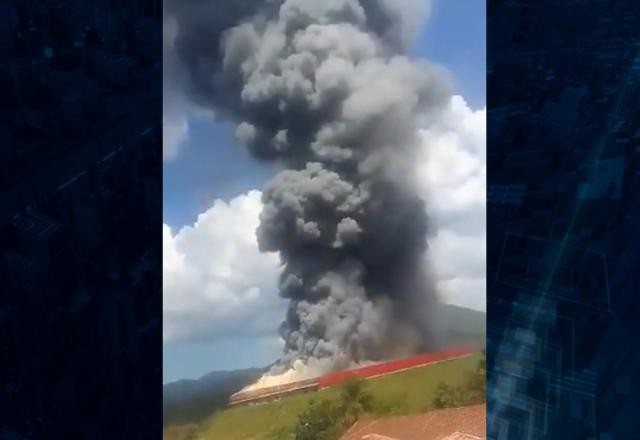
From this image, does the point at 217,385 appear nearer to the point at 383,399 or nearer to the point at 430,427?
the point at 383,399

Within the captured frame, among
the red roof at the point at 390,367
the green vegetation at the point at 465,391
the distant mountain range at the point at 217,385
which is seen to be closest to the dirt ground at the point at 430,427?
the green vegetation at the point at 465,391

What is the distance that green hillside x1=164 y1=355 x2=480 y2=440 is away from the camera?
5.17 metres

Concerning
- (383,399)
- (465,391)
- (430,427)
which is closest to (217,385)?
(383,399)

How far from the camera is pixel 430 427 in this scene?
16.9 feet

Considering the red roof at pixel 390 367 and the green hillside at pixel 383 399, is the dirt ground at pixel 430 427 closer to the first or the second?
the green hillside at pixel 383 399

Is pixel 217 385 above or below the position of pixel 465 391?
above

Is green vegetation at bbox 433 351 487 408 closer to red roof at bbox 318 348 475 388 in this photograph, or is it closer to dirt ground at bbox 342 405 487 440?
dirt ground at bbox 342 405 487 440

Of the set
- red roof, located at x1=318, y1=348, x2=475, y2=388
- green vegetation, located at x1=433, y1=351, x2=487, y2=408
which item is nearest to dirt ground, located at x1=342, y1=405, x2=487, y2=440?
green vegetation, located at x1=433, y1=351, x2=487, y2=408

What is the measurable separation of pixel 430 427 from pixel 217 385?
1.61 m

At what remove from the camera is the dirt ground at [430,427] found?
5086 mm

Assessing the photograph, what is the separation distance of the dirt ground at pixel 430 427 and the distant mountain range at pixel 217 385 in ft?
1.72
